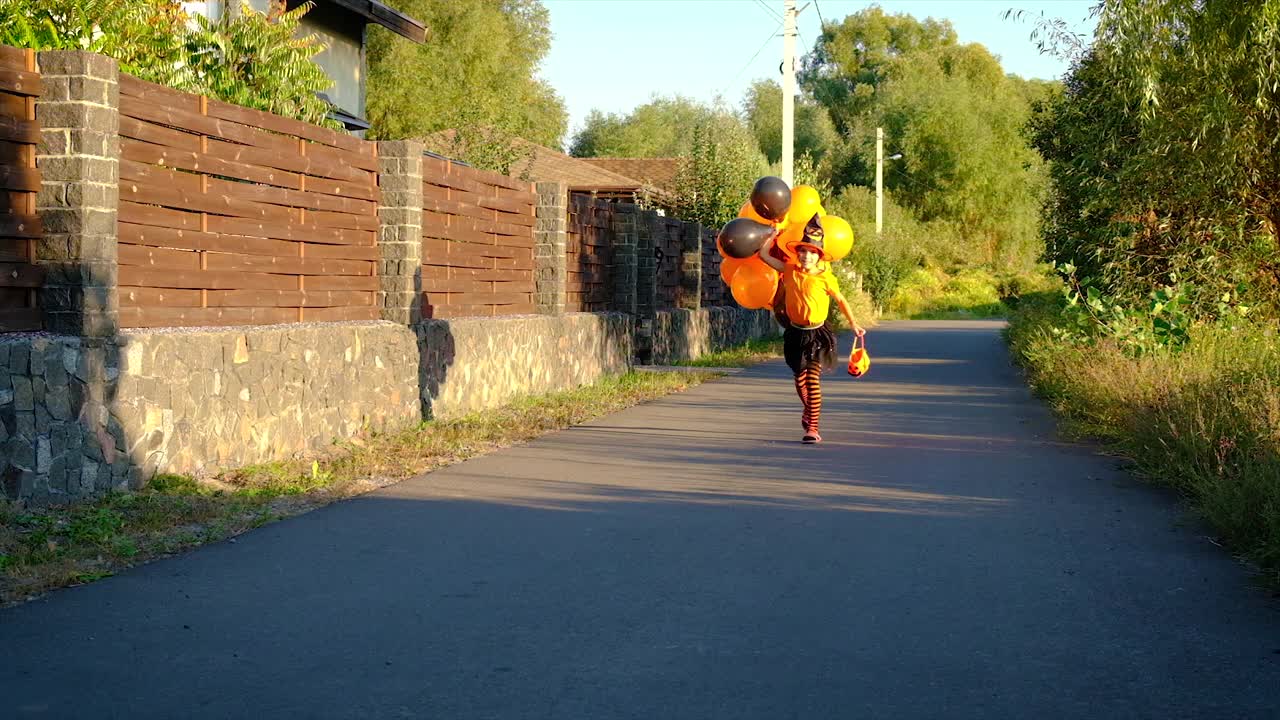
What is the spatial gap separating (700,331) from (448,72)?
984 inches

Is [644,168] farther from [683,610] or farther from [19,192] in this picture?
[683,610]

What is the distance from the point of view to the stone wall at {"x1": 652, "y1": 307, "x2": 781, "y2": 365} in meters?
22.9

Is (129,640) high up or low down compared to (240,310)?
down

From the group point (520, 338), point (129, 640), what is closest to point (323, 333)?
point (520, 338)

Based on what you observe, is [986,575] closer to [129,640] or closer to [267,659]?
[267,659]

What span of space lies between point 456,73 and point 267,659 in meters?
44.2

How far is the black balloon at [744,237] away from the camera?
1250 cm

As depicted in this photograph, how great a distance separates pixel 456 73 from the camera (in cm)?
4797

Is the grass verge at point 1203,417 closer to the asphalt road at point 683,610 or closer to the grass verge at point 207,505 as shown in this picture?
the asphalt road at point 683,610

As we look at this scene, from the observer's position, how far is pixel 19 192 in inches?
332

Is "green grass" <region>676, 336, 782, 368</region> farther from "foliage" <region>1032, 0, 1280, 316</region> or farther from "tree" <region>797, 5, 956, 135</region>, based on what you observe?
"tree" <region>797, 5, 956, 135</region>

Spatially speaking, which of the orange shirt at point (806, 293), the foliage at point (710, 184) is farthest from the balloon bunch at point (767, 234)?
the foliage at point (710, 184)

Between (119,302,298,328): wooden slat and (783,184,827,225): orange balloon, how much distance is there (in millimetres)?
4369

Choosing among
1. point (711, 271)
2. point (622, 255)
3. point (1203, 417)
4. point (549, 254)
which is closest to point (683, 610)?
point (1203, 417)
